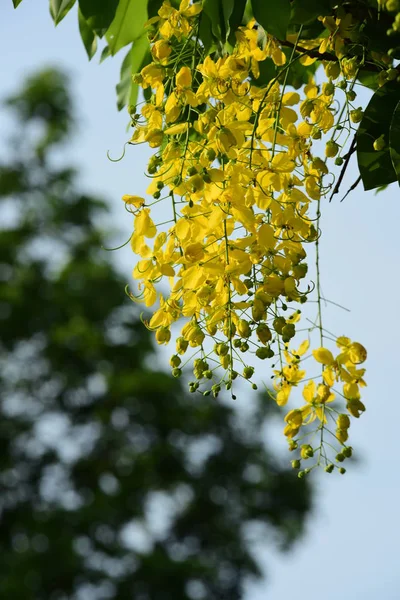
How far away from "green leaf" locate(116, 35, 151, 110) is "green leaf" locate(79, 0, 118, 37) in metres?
0.06

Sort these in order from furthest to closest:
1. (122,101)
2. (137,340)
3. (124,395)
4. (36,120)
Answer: (36,120) → (137,340) → (124,395) → (122,101)

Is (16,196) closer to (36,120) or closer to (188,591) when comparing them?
(36,120)

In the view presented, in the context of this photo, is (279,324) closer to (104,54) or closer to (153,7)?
(153,7)

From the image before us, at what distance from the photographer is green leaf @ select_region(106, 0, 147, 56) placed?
0.86m

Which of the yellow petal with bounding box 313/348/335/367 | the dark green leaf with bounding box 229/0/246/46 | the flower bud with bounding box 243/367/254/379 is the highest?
the dark green leaf with bounding box 229/0/246/46

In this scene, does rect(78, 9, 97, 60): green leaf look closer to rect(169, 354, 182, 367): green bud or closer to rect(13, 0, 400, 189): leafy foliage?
rect(13, 0, 400, 189): leafy foliage

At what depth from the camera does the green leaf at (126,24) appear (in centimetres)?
86

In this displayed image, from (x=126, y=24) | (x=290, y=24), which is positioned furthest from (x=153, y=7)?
(x=290, y=24)

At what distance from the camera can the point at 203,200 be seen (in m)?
0.71

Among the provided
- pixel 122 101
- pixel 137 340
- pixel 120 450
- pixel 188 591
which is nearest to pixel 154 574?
pixel 188 591

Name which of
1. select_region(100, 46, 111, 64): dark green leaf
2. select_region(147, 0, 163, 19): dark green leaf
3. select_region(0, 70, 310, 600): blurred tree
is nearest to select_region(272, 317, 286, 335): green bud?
select_region(147, 0, 163, 19): dark green leaf

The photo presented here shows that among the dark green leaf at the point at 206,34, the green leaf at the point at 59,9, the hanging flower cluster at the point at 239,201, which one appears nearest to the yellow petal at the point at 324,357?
the hanging flower cluster at the point at 239,201

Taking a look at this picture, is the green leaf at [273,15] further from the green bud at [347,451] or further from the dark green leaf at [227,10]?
the green bud at [347,451]

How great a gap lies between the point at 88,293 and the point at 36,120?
221 cm
